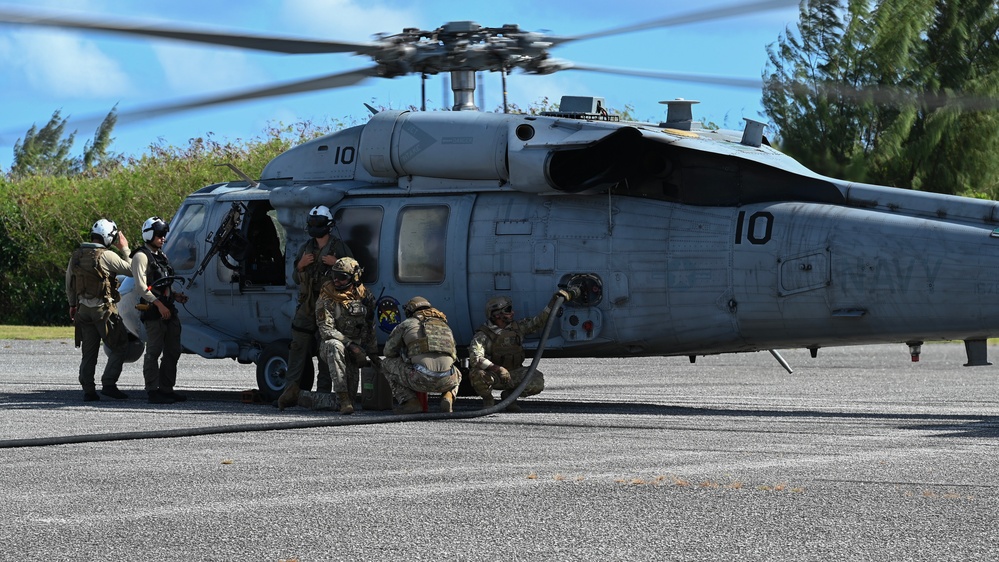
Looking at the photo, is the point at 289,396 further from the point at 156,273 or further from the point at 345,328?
the point at 156,273

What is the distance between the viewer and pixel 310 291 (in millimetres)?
13656

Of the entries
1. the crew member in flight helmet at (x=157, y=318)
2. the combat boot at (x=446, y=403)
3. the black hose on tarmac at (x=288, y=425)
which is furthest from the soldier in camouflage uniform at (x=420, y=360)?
the crew member in flight helmet at (x=157, y=318)

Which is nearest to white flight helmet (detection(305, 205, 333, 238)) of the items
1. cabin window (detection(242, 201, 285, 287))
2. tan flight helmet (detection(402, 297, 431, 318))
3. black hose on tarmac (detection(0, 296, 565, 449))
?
cabin window (detection(242, 201, 285, 287))

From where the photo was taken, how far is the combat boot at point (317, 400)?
13.3 m

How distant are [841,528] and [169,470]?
4.44m

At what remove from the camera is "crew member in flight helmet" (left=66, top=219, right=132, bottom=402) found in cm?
1415

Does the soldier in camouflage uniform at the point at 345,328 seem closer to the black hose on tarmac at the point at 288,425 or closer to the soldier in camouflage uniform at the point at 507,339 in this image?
the black hose on tarmac at the point at 288,425

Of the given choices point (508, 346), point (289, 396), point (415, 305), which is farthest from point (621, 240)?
point (289, 396)

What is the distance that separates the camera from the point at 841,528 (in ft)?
21.7

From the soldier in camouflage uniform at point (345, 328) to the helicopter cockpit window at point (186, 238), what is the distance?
2.82 m

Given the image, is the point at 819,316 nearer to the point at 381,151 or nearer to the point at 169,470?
the point at 381,151

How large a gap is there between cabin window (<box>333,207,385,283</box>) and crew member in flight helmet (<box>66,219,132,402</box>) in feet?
7.74

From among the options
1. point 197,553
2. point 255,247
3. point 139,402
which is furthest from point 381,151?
point 197,553

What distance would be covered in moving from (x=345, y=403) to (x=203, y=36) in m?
4.25
